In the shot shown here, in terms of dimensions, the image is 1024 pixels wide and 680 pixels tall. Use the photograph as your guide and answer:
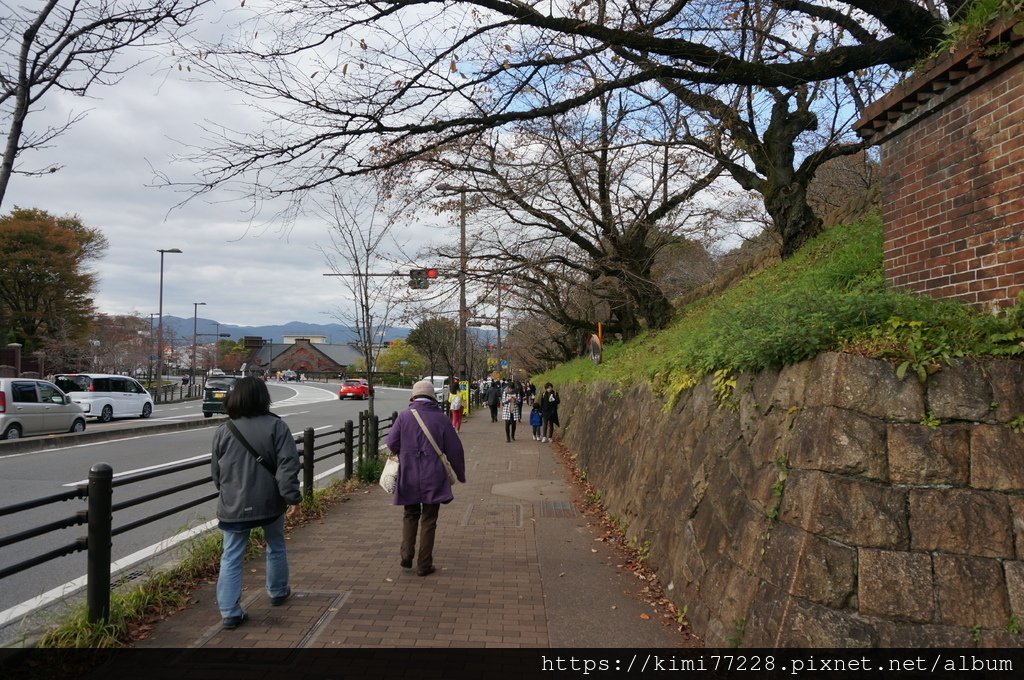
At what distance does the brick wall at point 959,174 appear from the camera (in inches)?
170

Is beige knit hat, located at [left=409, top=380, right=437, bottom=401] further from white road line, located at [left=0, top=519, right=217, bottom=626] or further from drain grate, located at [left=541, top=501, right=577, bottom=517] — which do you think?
drain grate, located at [left=541, top=501, right=577, bottom=517]

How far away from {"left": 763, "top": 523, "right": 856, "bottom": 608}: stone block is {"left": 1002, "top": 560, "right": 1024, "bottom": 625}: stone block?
27.3 inches

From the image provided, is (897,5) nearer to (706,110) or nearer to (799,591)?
(706,110)

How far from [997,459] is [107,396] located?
96.0 feet

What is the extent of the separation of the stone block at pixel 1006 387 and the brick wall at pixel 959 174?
798 millimetres

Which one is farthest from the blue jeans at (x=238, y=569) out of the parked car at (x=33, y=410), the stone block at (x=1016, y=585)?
the parked car at (x=33, y=410)

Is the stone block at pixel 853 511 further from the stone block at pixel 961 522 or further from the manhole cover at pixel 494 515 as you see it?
the manhole cover at pixel 494 515

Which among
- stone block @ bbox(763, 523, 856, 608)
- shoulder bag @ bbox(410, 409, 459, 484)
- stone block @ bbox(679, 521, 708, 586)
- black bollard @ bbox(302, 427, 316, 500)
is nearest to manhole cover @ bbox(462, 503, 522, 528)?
black bollard @ bbox(302, 427, 316, 500)

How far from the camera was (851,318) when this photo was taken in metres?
4.40

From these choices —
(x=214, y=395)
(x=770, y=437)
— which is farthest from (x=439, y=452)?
(x=214, y=395)

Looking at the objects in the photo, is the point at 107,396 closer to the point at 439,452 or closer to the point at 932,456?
the point at 439,452
